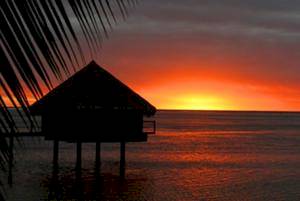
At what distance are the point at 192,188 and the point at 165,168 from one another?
13277mm

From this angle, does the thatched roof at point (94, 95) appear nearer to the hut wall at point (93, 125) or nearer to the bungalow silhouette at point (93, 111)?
the bungalow silhouette at point (93, 111)

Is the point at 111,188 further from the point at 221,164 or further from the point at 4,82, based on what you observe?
the point at 4,82

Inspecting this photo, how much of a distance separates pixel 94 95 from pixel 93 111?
830mm

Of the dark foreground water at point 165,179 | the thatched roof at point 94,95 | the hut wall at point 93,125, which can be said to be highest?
the thatched roof at point 94,95

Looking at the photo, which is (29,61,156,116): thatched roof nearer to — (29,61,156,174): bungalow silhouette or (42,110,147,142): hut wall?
(29,61,156,174): bungalow silhouette

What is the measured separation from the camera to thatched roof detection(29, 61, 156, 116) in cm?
2652

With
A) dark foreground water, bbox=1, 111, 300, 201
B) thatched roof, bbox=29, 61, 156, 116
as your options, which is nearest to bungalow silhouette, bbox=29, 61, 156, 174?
thatched roof, bbox=29, 61, 156, 116

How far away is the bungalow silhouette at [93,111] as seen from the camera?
26109 mm

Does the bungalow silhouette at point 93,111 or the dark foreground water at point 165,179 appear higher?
the bungalow silhouette at point 93,111

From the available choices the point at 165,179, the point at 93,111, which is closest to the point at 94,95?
the point at 93,111

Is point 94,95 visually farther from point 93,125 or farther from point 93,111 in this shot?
point 93,125

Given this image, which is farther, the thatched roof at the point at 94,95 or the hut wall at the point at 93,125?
the thatched roof at the point at 94,95

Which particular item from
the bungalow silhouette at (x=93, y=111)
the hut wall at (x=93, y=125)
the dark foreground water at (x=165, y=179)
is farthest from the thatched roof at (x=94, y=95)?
the dark foreground water at (x=165, y=179)

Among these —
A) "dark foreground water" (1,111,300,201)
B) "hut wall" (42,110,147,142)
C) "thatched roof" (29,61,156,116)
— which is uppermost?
"thatched roof" (29,61,156,116)
